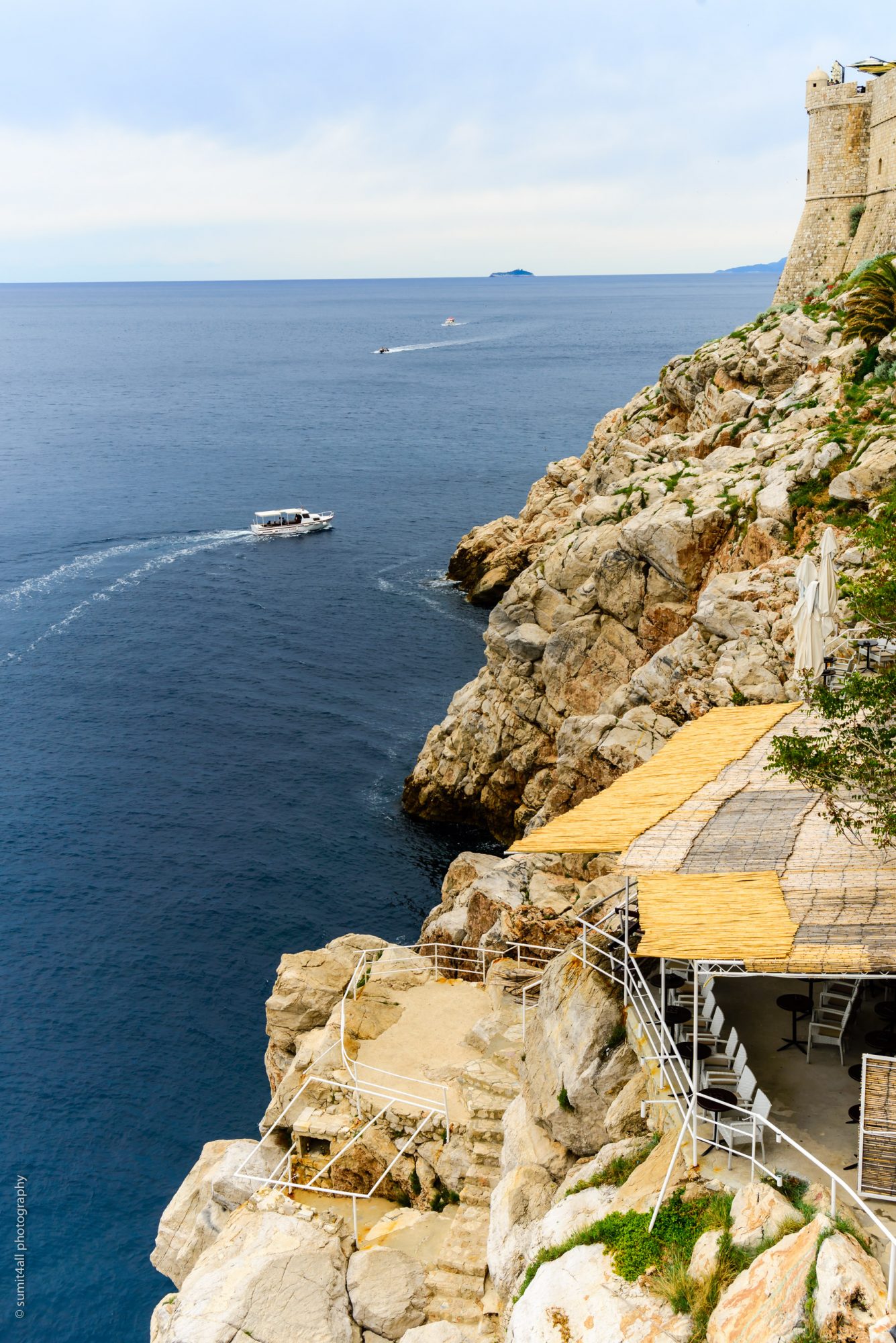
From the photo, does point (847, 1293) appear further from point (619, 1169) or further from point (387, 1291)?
point (387, 1291)

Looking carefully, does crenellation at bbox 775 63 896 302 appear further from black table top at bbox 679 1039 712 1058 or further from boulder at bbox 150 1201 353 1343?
boulder at bbox 150 1201 353 1343

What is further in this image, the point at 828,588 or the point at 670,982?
the point at 828,588

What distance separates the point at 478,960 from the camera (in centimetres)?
3014

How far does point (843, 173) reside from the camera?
61.9 meters

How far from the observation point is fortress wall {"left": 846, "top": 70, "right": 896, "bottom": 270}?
5625 centimetres

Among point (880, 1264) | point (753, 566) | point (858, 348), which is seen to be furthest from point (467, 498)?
point (880, 1264)

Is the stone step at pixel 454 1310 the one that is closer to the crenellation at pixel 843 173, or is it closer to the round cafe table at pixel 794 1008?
the round cafe table at pixel 794 1008

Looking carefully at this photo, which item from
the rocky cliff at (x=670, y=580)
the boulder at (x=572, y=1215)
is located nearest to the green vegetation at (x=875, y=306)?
A: the rocky cliff at (x=670, y=580)

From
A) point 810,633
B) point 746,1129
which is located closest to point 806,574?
point 810,633

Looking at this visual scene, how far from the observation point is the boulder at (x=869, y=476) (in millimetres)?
33969

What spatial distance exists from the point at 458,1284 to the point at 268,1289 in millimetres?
3398

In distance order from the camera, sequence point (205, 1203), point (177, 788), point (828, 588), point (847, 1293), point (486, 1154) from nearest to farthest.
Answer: point (847, 1293), point (486, 1154), point (828, 588), point (205, 1203), point (177, 788)

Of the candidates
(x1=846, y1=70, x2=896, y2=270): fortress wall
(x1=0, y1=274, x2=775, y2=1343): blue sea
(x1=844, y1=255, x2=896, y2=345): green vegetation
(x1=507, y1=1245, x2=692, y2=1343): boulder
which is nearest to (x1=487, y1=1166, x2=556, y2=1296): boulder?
(x1=507, y1=1245, x2=692, y2=1343): boulder

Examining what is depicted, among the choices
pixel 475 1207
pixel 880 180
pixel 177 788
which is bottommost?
pixel 177 788
